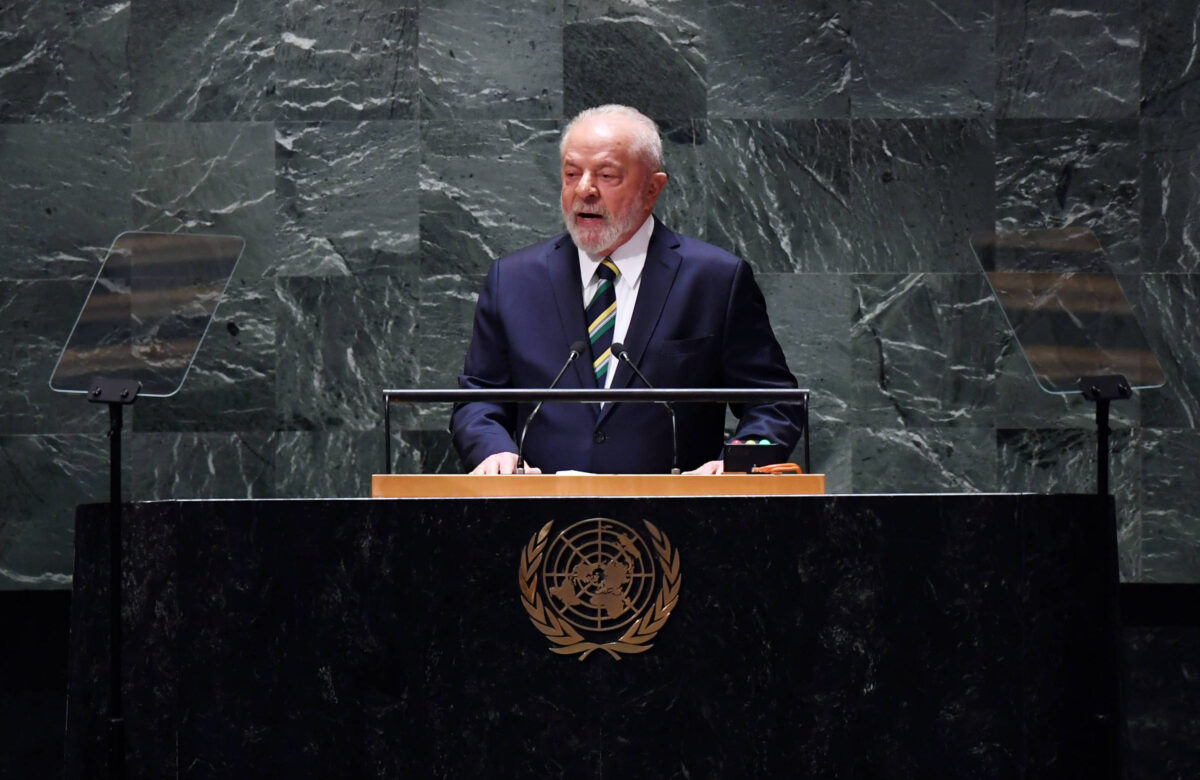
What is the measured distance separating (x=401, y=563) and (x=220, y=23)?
3197 millimetres

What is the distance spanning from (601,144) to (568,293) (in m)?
0.39

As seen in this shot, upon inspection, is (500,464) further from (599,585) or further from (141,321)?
(141,321)

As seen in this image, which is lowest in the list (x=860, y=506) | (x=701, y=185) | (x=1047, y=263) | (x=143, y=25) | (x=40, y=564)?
(x=40, y=564)

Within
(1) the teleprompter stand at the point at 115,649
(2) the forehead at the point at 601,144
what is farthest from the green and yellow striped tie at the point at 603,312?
(1) the teleprompter stand at the point at 115,649

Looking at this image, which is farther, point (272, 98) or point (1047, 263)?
point (272, 98)

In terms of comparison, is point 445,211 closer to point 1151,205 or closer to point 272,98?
point 272,98

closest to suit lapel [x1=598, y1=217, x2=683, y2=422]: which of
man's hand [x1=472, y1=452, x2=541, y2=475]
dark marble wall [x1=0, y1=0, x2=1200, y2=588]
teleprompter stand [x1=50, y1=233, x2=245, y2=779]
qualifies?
man's hand [x1=472, y1=452, x2=541, y2=475]

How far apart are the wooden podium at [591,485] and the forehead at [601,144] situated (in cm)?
137

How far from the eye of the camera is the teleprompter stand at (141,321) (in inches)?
127

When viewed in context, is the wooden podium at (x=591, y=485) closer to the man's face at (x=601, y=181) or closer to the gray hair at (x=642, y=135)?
the man's face at (x=601, y=181)

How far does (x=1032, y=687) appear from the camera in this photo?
8.24 ft

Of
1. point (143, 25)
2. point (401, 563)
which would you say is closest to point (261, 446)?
point (143, 25)

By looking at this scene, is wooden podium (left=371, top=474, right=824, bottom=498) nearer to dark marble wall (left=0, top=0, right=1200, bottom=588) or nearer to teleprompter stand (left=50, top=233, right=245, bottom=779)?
teleprompter stand (left=50, top=233, right=245, bottom=779)

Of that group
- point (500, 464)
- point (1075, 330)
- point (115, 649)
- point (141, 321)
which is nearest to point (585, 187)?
point (500, 464)
